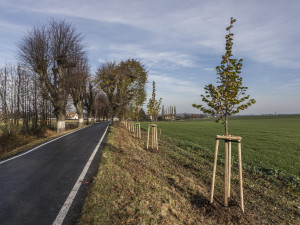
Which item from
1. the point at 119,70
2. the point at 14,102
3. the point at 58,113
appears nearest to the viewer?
the point at 14,102

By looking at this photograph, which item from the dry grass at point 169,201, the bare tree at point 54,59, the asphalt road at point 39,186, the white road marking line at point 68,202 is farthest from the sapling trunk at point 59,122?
the white road marking line at point 68,202

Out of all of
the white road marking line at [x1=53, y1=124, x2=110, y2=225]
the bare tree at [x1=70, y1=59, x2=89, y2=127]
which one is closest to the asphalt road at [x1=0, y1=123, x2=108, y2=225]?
the white road marking line at [x1=53, y1=124, x2=110, y2=225]

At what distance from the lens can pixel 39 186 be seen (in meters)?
4.78

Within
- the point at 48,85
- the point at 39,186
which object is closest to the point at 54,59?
the point at 48,85

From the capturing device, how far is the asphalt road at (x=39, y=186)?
3.48 meters

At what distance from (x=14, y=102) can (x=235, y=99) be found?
61.6ft

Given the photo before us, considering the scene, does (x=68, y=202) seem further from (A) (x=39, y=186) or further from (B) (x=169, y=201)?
(B) (x=169, y=201)

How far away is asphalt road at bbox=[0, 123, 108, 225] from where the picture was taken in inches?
137

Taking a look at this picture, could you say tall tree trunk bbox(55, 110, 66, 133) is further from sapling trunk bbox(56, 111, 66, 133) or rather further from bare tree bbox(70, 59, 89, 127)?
bare tree bbox(70, 59, 89, 127)

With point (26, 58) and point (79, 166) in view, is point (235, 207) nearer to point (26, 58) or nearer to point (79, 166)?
point (79, 166)

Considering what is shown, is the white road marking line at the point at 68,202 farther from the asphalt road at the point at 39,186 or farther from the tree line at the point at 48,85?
the tree line at the point at 48,85

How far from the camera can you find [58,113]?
Answer: 65.2ft

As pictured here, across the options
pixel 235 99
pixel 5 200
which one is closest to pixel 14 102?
pixel 5 200

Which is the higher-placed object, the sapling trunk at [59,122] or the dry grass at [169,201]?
the sapling trunk at [59,122]
